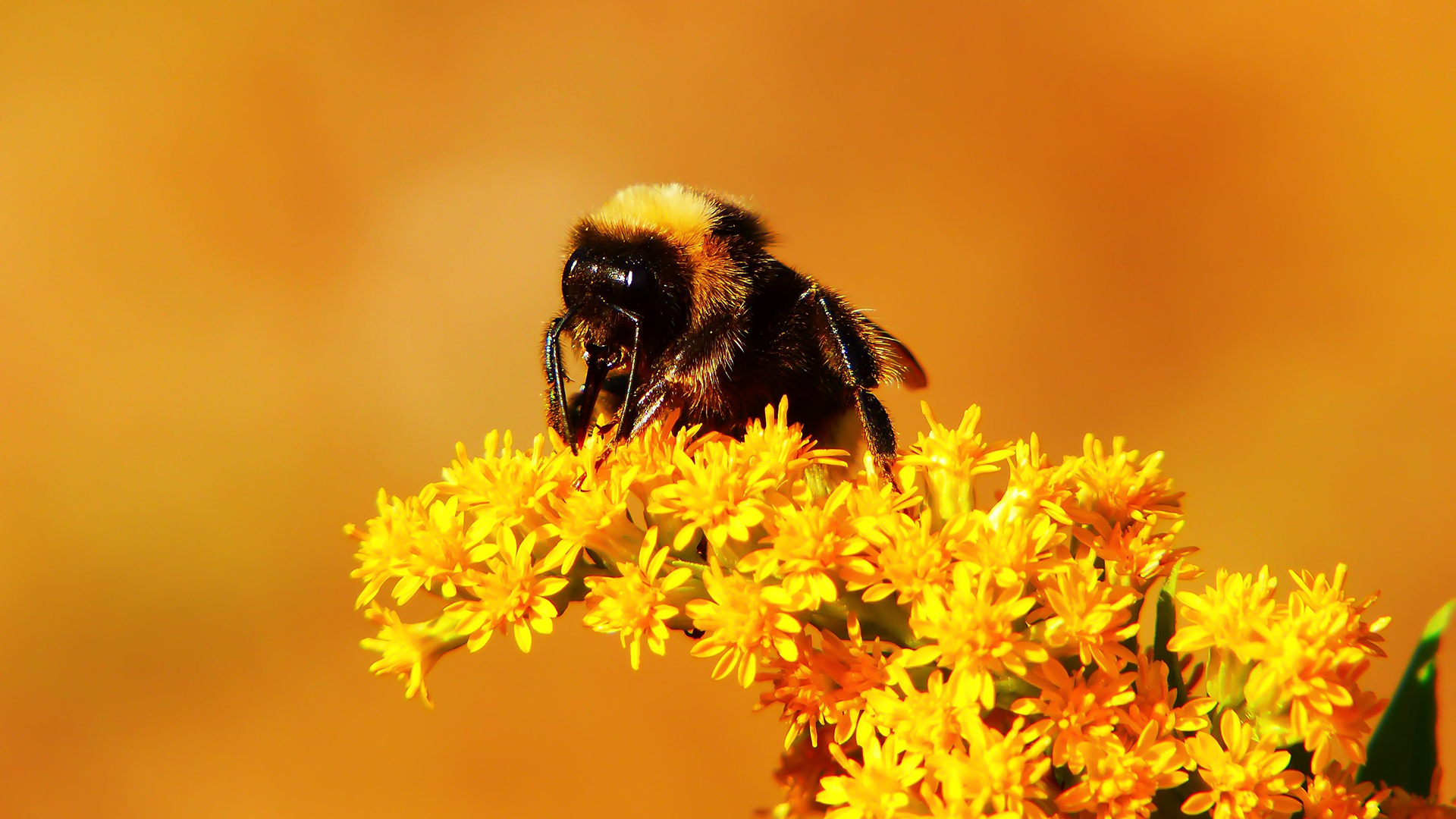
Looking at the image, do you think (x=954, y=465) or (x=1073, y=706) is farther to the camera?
(x=954, y=465)

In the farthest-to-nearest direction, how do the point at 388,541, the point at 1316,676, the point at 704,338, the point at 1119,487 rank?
the point at 704,338 → the point at 388,541 → the point at 1119,487 → the point at 1316,676

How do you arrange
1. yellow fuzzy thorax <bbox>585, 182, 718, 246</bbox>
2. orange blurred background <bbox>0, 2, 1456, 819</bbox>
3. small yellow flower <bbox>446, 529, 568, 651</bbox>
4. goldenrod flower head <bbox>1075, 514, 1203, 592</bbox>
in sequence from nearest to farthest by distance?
goldenrod flower head <bbox>1075, 514, 1203, 592</bbox> → small yellow flower <bbox>446, 529, 568, 651</bbox> → yellow fuzzy thorax <bbox>585, 182, 718, 246</bbox> → orange blurred background <bbox>0, 2, 1456, 819</bbox>

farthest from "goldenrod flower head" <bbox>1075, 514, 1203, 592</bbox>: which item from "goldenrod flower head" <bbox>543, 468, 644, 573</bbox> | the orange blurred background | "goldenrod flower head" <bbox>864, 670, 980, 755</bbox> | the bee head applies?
the orange blurred background

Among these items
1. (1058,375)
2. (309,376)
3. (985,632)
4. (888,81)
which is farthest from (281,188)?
(985,632)

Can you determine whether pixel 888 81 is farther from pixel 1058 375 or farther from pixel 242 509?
pixel 242 509

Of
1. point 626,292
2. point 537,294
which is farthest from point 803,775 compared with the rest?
point 537,294

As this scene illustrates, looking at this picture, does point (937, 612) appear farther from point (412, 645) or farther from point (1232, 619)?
point (412, 645)

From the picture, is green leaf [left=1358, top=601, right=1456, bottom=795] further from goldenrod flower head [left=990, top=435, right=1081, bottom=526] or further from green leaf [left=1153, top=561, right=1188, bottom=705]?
goldenrod flower head [left=990, top=435, right=1081, bottom=526]
